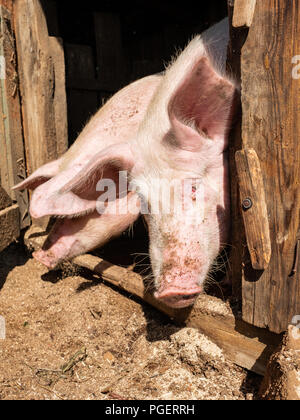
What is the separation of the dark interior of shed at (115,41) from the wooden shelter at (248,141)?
0.91 m

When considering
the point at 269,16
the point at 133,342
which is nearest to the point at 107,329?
the point at 133,342

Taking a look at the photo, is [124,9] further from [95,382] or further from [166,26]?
[95,382]

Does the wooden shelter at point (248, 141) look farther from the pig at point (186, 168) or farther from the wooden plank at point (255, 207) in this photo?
the pig at point (186, 168)

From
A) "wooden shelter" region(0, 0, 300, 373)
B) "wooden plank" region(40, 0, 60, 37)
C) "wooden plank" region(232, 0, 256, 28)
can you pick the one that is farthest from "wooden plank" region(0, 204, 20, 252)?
"wooden plank" region(40, 0, 60, 37)

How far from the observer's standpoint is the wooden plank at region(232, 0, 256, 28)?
1.69m

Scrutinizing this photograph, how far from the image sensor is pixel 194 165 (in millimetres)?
2434

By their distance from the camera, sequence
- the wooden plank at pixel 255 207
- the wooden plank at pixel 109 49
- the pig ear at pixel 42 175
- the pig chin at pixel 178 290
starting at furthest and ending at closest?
the wooden plank at pixel 109 49, the pig ear at pixel 42 175, the pig chin at pixel 178 290, the wooden plank at pixel 255 207

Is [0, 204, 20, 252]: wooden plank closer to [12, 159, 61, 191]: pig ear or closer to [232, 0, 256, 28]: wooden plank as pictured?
[12, 159, 61, 191]: pig ear

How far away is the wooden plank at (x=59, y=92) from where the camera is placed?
3841 mm

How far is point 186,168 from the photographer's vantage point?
242cm

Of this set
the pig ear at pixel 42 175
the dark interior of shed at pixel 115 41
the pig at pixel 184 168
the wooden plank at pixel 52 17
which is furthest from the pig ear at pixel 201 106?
the wooden plank at pixel 52 17

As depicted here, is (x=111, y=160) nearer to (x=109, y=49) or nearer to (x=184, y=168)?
(x=184, y=168)

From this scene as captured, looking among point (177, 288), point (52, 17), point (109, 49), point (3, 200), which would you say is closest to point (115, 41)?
point (109, 49)

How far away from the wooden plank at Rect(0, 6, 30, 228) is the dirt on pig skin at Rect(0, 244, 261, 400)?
0.98 meters
